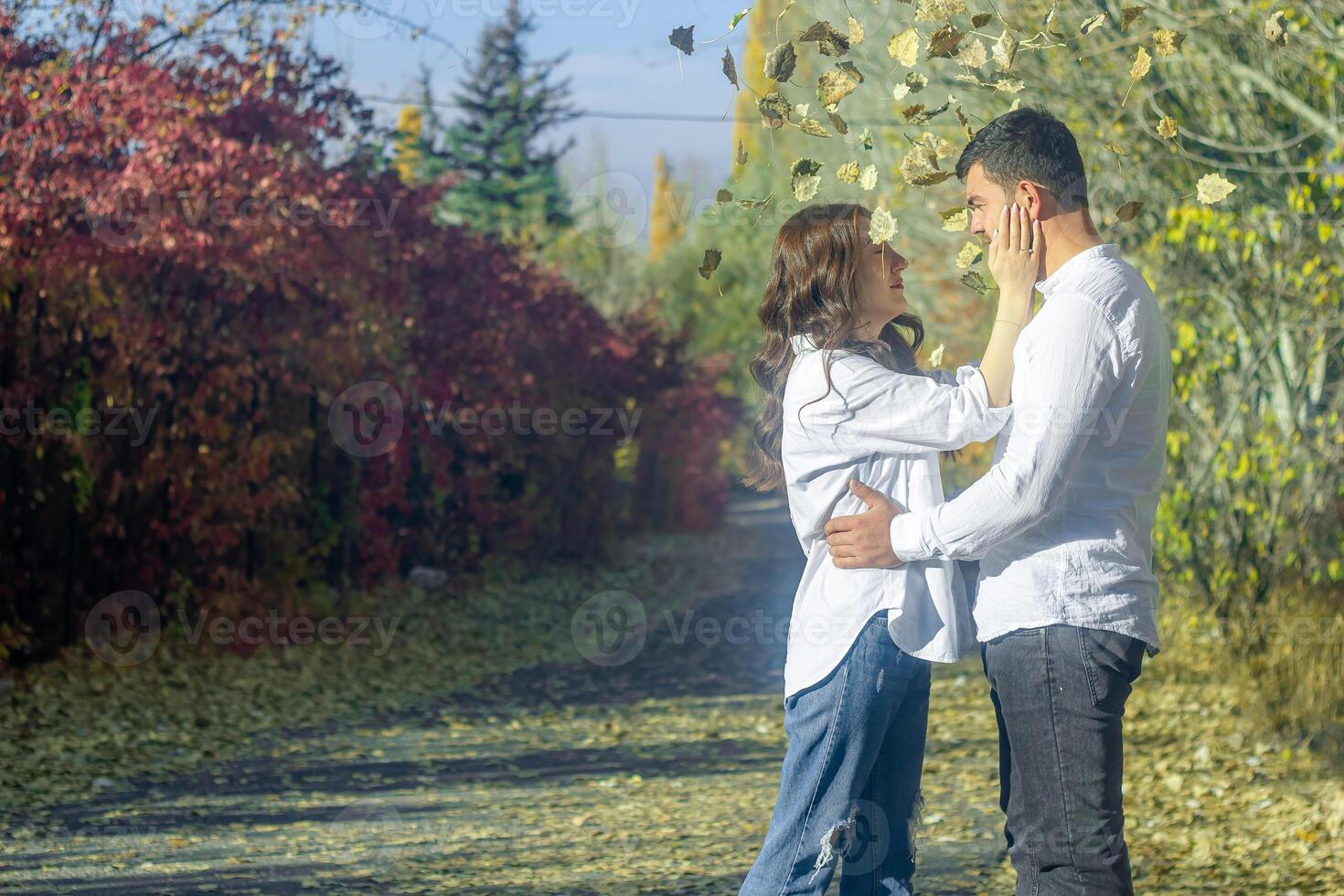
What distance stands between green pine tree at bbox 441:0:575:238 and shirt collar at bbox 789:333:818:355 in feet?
99.7

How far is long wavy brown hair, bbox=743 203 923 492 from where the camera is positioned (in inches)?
122

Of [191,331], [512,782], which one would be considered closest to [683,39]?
[512,782]

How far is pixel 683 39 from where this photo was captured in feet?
11.0

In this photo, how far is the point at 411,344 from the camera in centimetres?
1249

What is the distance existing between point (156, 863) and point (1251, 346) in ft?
21.4

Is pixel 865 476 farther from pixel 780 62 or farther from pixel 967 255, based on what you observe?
pixel 780 62

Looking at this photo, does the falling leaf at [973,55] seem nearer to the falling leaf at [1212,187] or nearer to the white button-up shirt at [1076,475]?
the falling leaf at [1212,187]

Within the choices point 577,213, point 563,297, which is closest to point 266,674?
point 563,297

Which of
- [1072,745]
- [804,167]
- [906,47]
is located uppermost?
[906,47]

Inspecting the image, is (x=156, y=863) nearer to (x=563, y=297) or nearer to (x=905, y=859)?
(x=905, y=859)

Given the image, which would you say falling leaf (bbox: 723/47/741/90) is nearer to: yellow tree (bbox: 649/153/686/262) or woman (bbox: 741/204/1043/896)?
woman (bbox: 741/204/1043/896)

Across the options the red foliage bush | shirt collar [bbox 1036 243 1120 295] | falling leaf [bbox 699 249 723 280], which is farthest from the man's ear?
the red foliage bush

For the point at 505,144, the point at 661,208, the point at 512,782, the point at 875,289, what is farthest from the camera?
the point at 661,208

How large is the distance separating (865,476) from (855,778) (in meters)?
0.64
